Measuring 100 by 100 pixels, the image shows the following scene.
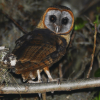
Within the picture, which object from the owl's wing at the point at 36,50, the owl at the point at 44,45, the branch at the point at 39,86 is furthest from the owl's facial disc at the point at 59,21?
the branch at the point at 39,86

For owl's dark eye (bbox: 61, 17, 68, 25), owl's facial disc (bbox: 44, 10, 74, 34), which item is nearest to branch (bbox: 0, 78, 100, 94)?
owl's facial disc (bbox: 44, 10, 74, 34)

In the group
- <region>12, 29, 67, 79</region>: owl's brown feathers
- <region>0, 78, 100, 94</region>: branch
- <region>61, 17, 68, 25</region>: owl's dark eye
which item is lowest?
<region>0, 78, 100, 94</region>: branch

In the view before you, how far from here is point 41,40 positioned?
3102 mm

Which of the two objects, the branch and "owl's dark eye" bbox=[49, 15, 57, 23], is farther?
"owl's dark eye" bbox=[49, 15, 57, 23]

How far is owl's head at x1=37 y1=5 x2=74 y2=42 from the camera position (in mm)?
3672

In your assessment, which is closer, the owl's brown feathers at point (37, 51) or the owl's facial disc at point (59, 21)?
the owl's brown feathers at point (37, 51)

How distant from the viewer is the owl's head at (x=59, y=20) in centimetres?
367

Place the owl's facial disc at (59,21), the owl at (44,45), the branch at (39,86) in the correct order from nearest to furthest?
the branch at (39,86) → the owl at (44,45) → the owl's facial disc at (59,21)

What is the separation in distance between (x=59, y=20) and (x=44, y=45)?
93cm

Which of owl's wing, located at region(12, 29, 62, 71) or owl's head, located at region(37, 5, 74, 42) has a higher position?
owl's head, located at region(37, 5, 74, 42)

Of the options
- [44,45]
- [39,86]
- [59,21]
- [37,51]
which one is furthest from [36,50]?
[59,21]

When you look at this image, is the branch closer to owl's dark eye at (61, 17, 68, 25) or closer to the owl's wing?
the owl's wing

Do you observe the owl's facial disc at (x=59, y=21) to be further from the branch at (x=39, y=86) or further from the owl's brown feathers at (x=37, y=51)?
the branch at (x=39, y=86)

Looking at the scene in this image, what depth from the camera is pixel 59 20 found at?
3.69m
